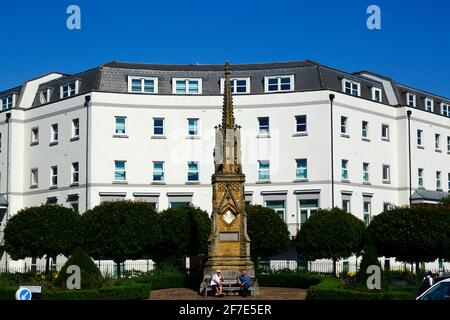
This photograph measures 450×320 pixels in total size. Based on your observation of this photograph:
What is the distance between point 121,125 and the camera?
64062mm

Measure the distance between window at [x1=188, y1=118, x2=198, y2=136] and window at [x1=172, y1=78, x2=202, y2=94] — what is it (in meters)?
2.84

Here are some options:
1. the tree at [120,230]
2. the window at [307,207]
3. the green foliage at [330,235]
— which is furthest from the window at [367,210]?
the tree at [120,230]

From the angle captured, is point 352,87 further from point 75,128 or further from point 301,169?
point 75,128

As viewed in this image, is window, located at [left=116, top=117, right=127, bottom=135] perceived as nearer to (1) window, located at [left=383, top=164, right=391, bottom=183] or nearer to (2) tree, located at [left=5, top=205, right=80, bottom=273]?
(2) tree, located at [left=5, top=205, right=80, bottom=273]

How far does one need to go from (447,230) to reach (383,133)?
17243 millimetres

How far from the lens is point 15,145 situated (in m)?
69.4

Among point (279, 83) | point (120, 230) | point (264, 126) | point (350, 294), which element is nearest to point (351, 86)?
point (279, 83)

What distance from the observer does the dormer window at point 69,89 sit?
66.8m

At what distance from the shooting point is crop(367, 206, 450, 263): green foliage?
53.0m

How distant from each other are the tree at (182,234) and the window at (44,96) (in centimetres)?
2086

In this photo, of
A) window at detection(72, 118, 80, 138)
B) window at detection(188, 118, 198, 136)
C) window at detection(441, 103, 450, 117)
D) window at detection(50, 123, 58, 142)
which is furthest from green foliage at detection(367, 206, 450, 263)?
window at detection(50, 123, 58, 142)

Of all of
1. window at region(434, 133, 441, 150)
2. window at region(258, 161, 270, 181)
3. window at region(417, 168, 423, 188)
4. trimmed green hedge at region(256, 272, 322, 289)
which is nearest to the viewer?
trimmed green hedge at region(256, 272, 322, 289)
